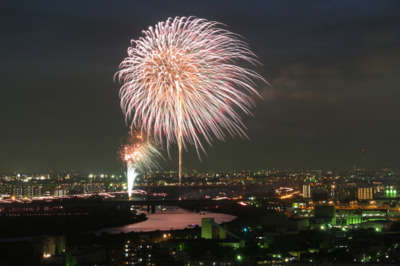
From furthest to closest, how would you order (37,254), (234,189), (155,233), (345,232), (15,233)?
1. (234,189)
2. (15,233)
3. (155,233)
4. (345,232)
5. (37,254)

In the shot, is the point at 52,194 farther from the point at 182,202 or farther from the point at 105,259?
the point at 105,259

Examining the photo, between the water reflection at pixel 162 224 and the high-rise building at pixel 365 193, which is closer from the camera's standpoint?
the water reflection at pixel 162 224

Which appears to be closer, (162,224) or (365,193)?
(162,224)

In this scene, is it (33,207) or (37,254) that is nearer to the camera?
(37,254)

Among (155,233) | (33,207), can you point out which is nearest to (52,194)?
(33,207)

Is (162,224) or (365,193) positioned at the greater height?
(162,224)

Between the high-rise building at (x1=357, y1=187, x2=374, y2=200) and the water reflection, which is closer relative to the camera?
the water reflection

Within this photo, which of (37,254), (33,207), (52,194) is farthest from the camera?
(52,194)
